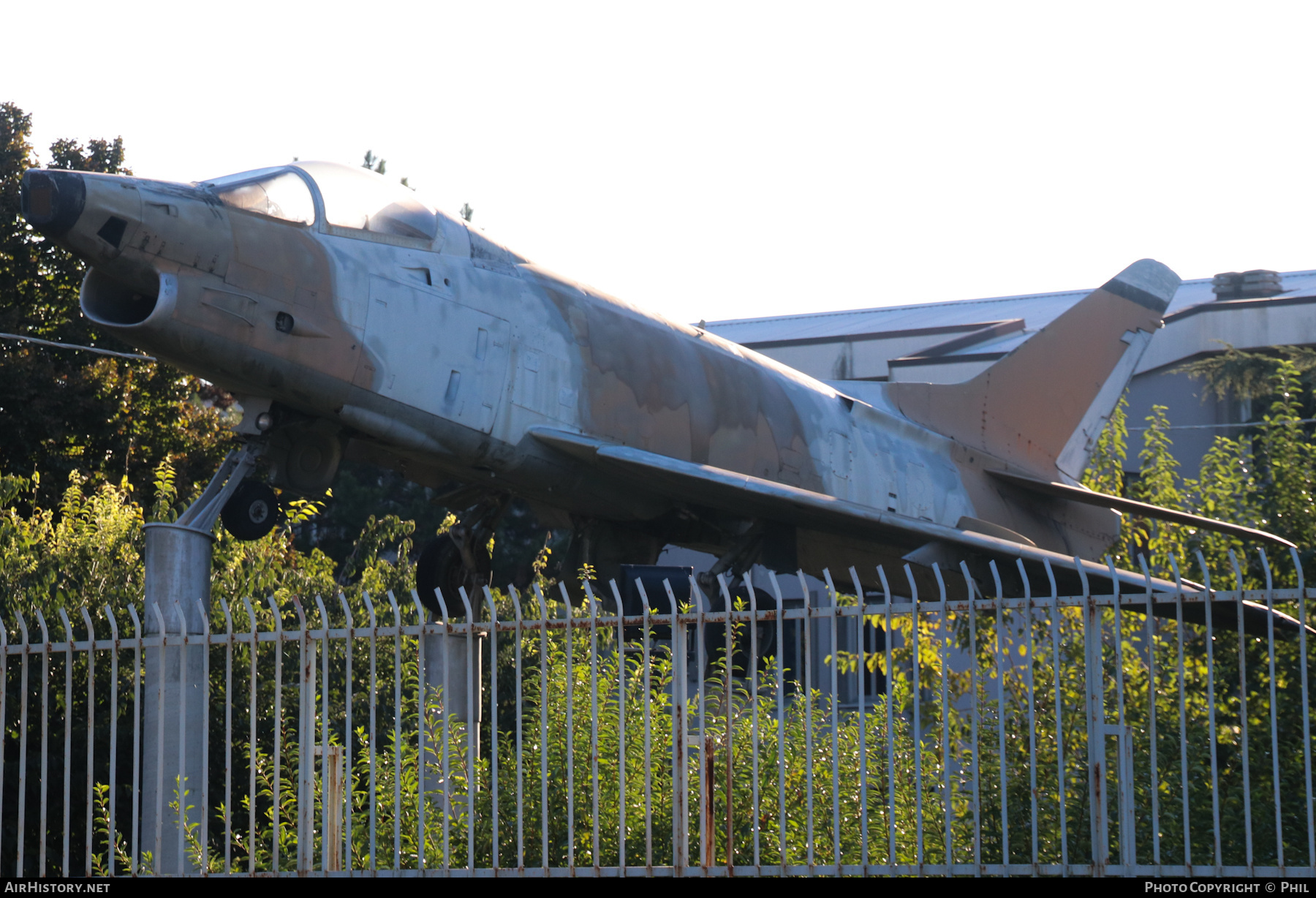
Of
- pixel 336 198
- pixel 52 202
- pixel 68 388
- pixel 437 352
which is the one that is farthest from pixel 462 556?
pixel 68 388

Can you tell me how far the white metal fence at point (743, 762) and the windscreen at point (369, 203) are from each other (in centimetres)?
393

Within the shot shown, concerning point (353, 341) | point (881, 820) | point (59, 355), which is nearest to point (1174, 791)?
point (881, 820)

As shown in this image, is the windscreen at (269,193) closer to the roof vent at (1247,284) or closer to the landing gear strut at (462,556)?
the landing gear strut at (462,556)

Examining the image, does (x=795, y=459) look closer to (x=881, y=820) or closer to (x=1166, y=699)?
(x=1166, y=699)

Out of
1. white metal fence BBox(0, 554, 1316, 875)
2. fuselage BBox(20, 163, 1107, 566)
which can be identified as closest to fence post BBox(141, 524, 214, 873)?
white metal fence BBox(0, 554, 1316, 875)

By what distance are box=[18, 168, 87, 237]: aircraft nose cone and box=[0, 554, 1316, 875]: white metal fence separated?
9.58 feet

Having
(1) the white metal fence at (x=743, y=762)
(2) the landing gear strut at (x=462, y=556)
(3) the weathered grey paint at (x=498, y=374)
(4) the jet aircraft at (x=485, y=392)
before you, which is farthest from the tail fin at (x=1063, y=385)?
(1) the white metal fence at (x=743, y=762)

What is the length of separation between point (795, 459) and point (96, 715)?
6.98 m

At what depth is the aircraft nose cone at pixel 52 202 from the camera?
9.45 m

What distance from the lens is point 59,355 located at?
80.4 feet

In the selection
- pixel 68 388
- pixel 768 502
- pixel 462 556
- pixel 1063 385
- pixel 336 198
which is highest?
pixel 68 388

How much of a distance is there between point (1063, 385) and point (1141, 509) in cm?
705

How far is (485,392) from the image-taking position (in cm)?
1159

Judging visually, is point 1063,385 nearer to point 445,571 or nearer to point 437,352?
point 445,571
